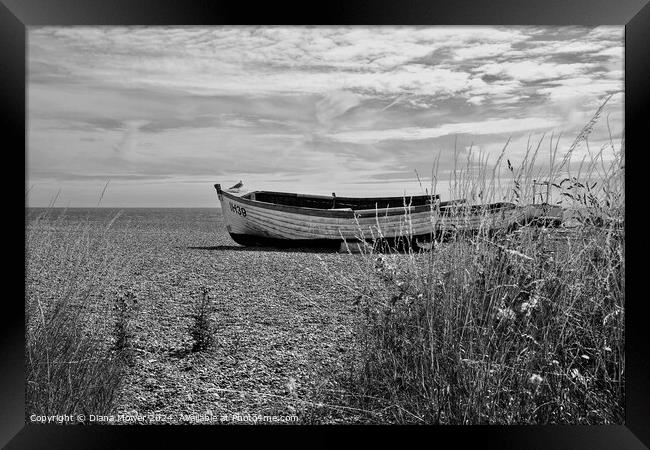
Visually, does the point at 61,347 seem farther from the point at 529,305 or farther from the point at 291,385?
the point at 529,305

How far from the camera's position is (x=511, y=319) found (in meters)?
1.99

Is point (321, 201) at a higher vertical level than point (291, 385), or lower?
higher

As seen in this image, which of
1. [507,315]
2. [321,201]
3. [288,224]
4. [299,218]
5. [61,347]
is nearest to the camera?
Result: [507,315]

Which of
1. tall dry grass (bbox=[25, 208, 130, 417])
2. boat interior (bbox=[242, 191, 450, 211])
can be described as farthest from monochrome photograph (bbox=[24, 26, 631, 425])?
boat interior (bbox=[242, 191, 450, 211])

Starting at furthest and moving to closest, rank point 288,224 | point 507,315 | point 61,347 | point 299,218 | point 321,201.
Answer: point 321,201, point 288,224, point 299,218, point 61,347, point 507,315

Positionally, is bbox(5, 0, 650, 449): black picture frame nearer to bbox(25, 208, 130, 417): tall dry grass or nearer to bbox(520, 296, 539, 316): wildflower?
bbox(25, 208, 130, 417): tall dry grass

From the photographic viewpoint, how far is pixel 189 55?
2836 mm

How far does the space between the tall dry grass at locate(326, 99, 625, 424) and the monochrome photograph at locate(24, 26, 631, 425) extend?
1cm

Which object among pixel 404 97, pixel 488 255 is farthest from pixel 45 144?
pixel 488 255

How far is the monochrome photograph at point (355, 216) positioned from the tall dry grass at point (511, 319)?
1 cm

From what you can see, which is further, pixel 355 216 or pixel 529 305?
pixel 355 216

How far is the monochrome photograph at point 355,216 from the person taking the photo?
2.08 meters

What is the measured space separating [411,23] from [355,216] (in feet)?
2.85

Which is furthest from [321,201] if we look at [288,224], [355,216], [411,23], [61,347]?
[411,23]
